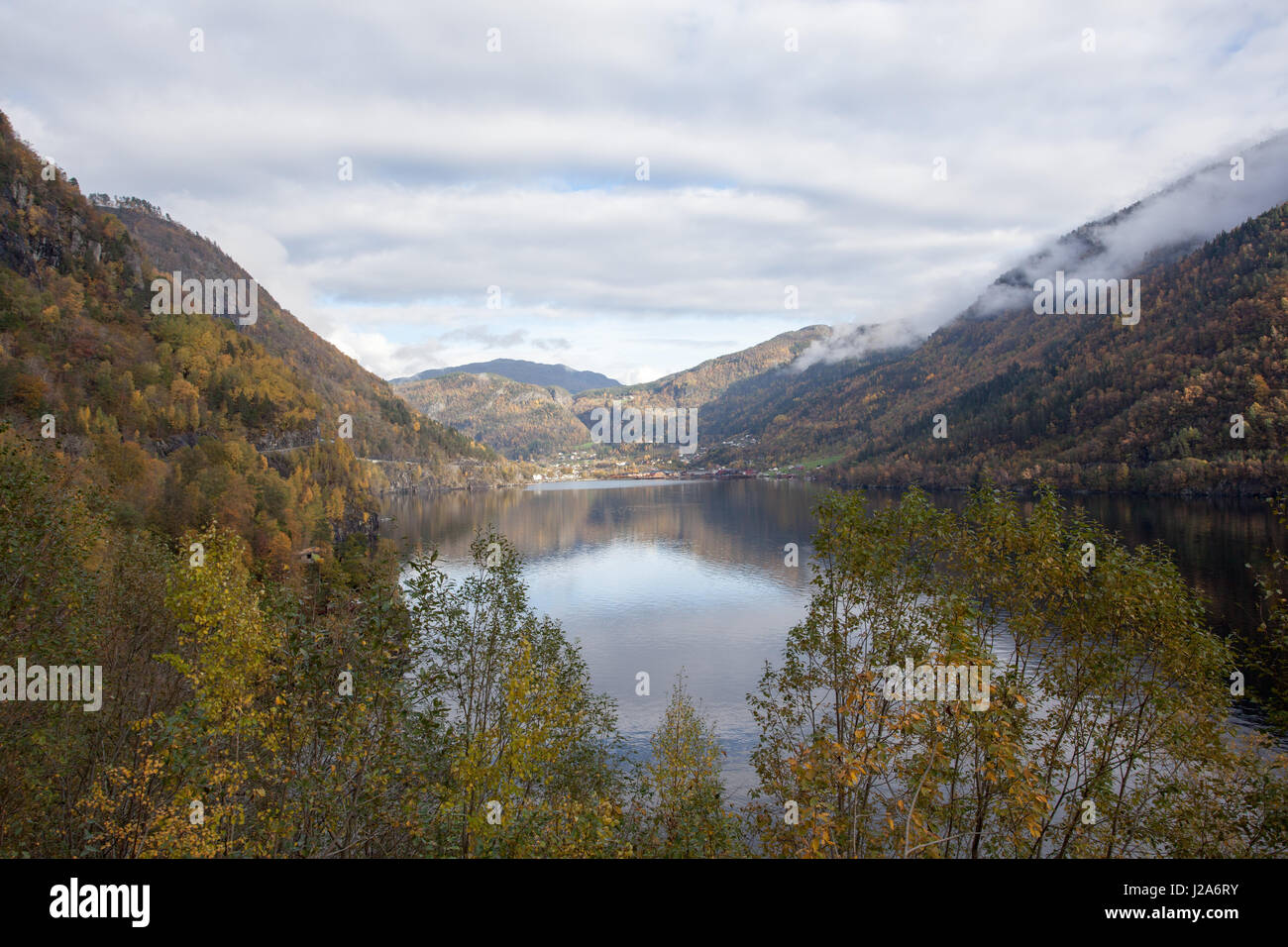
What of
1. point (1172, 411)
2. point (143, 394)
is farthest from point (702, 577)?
point (1172, 411)

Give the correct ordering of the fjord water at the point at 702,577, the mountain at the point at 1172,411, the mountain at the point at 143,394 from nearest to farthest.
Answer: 1. the fjord water at the point at 702,577
2. the mountain at the point at 143,394
3. the mountain at the point at 1172,411

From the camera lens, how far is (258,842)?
48.7 feet

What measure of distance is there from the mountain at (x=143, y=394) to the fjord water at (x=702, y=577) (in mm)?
13654

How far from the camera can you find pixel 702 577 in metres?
77.1

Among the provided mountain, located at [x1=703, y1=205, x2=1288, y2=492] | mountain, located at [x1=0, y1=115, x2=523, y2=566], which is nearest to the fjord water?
mountain, located at [x1=703, y1=205, x2=1288, y2=492]

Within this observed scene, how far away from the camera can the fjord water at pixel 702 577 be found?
43.0 metres

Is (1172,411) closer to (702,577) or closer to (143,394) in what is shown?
(702,577)

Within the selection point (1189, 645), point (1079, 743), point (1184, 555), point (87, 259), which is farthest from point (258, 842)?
point (87, 259)

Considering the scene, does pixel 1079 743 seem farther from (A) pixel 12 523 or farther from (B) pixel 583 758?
(A) pixel 12 523

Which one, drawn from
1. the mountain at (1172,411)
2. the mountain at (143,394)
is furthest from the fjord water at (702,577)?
the mountain at (143,394)

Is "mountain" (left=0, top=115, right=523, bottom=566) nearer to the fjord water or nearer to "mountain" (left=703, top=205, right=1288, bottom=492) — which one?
the fjord water

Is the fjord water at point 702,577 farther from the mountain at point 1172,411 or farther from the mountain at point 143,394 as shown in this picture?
the mountain at point 143,394

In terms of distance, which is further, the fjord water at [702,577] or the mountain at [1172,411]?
the mountain at [1172,411]
